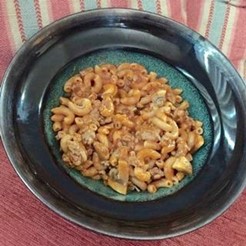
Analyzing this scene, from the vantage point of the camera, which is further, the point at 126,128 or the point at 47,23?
the point at 47,23

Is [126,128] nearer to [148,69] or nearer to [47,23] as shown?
[148,69]

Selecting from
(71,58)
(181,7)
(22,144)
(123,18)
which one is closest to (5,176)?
(22,144)

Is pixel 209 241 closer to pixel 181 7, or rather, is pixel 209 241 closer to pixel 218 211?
pixel 218 211

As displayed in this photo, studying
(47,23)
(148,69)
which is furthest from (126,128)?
(47,23)

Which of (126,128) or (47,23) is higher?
(47,23)
